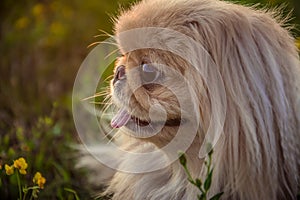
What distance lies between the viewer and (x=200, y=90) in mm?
2311

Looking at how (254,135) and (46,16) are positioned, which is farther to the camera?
(46,16)

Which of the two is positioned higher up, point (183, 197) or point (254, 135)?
point (254, 135)

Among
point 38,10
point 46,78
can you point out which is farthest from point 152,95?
point 38,10

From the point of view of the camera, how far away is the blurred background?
346 cm

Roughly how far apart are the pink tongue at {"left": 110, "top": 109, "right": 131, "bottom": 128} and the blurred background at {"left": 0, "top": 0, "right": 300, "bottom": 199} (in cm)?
81

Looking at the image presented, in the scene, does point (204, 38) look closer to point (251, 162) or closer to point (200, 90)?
point (200, 90)

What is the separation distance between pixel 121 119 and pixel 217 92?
14.7 inches

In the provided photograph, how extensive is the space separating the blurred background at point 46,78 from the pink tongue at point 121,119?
2.66 ft

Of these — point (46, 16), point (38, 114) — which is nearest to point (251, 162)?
point (38, 114)

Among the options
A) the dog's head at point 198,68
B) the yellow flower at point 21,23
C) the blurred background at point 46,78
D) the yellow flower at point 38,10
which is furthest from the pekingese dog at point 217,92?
the yellow flower at point 38,10

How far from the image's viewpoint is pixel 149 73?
2.39 meters

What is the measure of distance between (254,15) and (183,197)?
69 cm

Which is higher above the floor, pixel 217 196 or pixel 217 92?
pixel 217 92

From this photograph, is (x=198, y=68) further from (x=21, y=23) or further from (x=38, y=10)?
(x=38, y=10)
